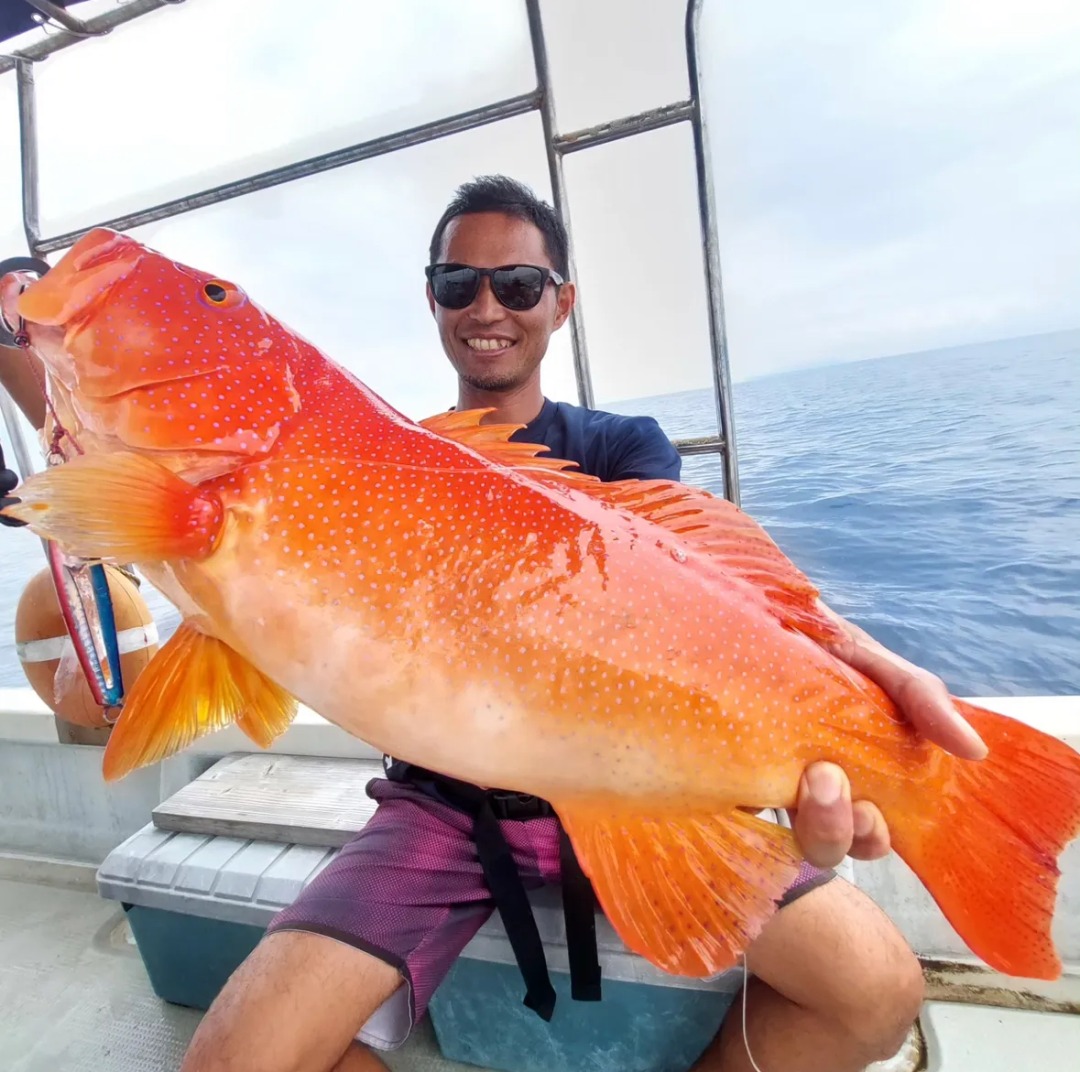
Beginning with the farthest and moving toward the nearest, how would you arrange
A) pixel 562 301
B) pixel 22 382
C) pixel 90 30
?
pixel 90 30
pixel 562 301
pixel 22 382

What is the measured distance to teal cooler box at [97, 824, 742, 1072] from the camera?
70.5 inches

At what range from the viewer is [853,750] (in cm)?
122

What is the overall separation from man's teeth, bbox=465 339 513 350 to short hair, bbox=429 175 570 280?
1.15ft

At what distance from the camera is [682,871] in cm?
121

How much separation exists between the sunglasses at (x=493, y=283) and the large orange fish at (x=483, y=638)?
111cm

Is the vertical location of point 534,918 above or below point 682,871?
below

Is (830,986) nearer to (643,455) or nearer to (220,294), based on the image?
(643,455)

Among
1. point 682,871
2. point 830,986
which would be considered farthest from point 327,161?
point 830,986

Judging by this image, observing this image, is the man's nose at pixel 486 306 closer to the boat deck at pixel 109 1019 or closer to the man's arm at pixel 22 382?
the man's arm at pixel 22 382

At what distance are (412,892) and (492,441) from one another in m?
1.18

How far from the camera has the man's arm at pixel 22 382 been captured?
7.07ft

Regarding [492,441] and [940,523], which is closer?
[492,441]

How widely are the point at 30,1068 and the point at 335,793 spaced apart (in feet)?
4.24

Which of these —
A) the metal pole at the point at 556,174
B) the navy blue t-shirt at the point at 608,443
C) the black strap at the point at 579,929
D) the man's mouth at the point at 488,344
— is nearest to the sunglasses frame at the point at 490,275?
the man's mouth at the point at 488,344
